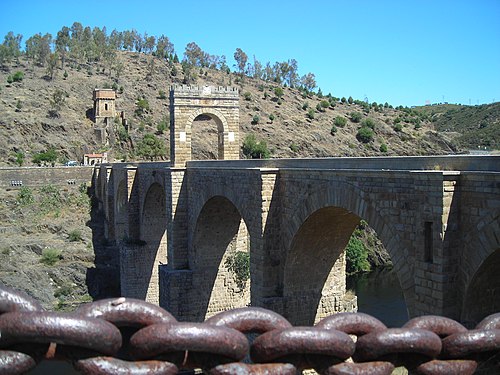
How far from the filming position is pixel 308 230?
10688 millimetres

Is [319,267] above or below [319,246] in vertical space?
below

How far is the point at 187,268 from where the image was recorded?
58.0 feet

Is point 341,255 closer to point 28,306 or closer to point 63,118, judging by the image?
point 28,306

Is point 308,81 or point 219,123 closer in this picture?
point 219,123

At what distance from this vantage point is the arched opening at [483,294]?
6.48 m

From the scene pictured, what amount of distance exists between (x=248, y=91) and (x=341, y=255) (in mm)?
62125

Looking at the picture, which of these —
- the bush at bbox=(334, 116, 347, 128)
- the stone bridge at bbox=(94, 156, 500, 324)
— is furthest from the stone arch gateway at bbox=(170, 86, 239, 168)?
the bush at bbox=(334, 116, 347, 128)

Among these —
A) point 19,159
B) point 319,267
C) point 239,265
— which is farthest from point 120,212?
point 319,267

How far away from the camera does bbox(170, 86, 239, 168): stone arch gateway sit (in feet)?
58.9

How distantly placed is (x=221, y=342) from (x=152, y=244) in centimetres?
2284

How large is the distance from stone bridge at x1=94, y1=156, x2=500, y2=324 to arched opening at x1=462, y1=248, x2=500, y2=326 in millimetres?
15

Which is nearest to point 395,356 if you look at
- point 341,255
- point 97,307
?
point 97,307

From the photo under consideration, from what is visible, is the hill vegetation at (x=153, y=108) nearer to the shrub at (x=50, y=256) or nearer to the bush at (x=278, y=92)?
the bush at (x=278, y=92)

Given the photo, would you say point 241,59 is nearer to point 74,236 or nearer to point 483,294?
point 74,236
